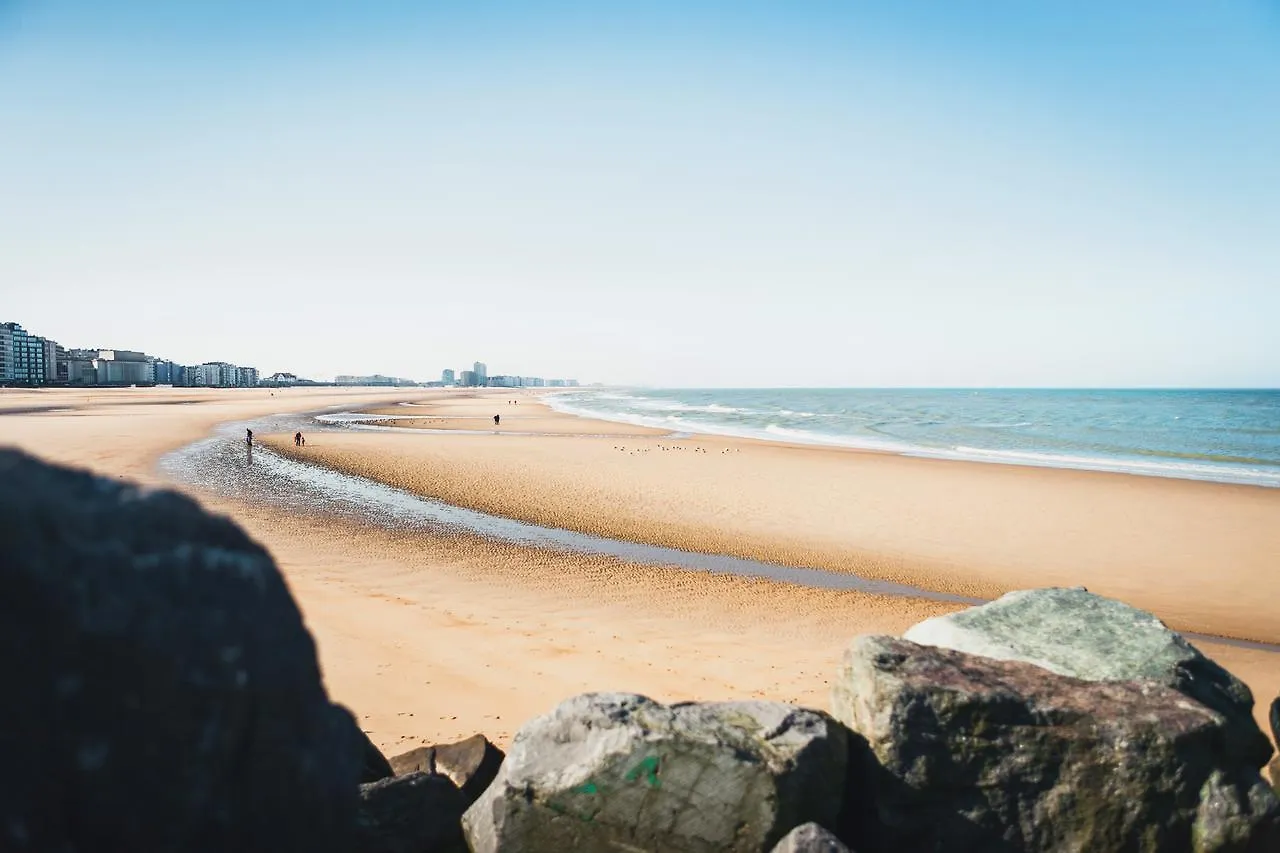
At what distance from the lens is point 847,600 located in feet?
41.3

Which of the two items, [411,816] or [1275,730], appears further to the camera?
[1275,730]

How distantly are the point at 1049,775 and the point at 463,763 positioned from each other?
12.9ft

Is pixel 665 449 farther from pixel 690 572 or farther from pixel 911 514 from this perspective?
pixel 690 572

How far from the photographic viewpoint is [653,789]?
3.97m

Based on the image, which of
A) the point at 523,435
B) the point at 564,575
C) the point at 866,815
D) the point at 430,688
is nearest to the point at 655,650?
the point at 430,688

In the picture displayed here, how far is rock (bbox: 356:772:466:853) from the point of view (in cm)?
426

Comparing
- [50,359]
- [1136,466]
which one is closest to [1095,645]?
[1136,466]

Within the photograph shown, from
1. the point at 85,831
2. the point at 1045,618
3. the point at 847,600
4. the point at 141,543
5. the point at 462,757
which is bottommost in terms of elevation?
the point at 847,600

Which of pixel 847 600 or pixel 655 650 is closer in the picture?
pixel 655 650

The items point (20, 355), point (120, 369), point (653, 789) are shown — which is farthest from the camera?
point (120, 369)

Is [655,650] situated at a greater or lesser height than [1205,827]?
lesser

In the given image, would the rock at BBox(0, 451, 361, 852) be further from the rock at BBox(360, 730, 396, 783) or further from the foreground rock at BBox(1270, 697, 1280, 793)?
the foreground rock at BBox(1270, 697, 1280, 793)

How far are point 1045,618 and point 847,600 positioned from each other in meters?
6.52

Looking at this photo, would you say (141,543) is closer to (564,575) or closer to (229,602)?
(229,602)
